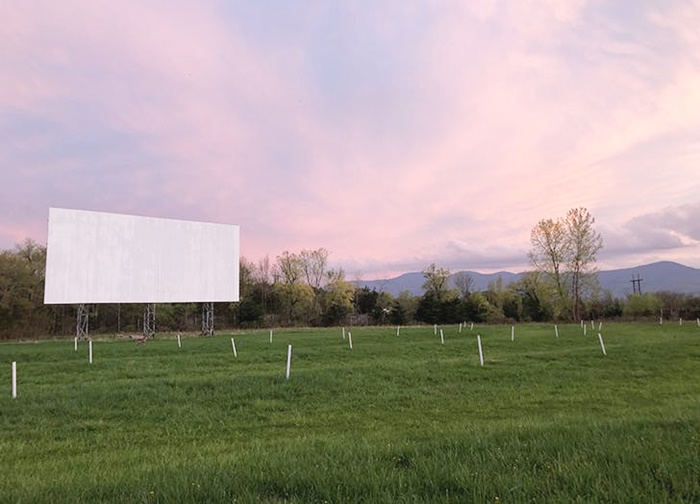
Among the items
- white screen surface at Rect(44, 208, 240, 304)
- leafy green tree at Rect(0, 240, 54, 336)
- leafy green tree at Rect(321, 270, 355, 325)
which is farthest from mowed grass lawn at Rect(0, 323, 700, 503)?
leafy green tree at Rect(321, 270, 355, 325)

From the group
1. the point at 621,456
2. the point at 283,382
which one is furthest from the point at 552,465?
the point at 283,382

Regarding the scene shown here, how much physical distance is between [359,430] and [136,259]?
109 ft

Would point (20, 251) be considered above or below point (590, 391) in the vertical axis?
above

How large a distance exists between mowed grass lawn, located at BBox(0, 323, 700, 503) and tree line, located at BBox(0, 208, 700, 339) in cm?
2791

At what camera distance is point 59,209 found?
34.0 metres

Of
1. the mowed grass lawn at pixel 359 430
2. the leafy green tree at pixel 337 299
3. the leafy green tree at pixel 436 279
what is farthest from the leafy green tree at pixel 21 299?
the leafy green tree at pixel 436 279

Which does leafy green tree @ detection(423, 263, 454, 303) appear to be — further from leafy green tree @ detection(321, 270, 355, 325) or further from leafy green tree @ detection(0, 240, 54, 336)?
leafy green tree @ detection(0, 240, 54, 336)

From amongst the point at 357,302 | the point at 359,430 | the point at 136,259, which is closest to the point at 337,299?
the point at 357,302

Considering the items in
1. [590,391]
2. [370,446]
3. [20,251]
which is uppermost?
[20,251]

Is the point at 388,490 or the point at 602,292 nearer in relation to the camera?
the point at 388,490

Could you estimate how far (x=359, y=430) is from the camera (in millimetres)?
9109

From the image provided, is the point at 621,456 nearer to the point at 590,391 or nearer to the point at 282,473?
the point at 282,473

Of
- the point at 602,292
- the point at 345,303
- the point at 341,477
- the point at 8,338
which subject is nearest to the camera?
the point at 341,477

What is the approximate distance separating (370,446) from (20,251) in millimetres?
60352
